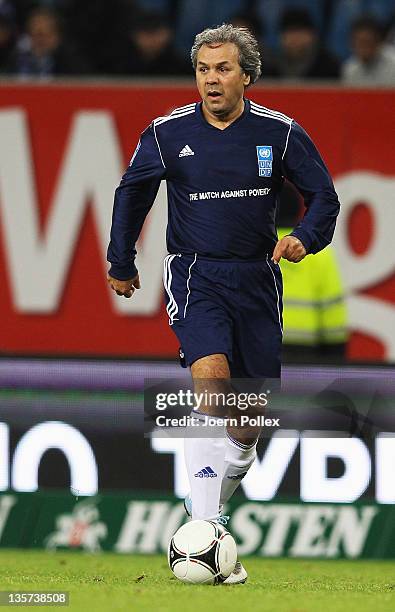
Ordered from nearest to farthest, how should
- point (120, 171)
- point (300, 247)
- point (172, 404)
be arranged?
point (300, 247) < point (172, 404) < point (120, 171)

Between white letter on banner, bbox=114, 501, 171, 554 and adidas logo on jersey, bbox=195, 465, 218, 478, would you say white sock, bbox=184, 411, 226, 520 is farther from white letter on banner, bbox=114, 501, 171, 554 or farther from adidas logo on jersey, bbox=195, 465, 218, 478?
white letter on banner, bbox=114, 501, 171, 554

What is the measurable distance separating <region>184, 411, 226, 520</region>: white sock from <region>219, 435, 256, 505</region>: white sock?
44cm

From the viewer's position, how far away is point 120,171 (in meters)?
12.0

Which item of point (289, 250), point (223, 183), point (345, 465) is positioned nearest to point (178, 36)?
point (345, 465)

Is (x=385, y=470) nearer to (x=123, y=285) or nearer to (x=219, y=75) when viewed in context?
(x=123, y=285)

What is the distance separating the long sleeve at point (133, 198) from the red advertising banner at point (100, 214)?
492cm

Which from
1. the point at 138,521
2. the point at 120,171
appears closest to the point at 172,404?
the point at 138,521

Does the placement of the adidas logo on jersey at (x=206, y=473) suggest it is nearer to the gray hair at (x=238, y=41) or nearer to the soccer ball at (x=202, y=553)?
the soccer ball at (x=202, y=553)

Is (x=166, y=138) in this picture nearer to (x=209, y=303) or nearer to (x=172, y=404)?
(x=209, y=303)

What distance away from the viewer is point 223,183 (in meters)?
6.84

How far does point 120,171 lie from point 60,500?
13.1ft

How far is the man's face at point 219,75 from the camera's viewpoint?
267 inches

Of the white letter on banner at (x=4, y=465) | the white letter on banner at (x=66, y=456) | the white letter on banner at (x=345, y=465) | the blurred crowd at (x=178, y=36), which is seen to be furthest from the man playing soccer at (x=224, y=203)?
the blurred crowd at (x=178, y=36)

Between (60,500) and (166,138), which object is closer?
(166,138)
